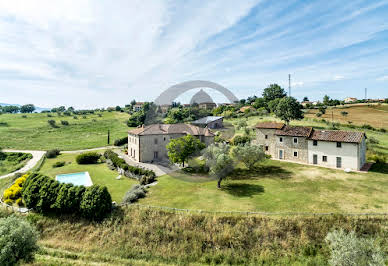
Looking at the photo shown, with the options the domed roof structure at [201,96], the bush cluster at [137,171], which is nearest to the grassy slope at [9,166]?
the bush cluster at [137,171]

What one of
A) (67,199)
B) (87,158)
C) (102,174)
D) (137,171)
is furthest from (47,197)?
(87,158)

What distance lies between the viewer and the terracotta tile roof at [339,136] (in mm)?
32125

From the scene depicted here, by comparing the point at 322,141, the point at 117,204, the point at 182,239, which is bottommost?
the point at 182,239

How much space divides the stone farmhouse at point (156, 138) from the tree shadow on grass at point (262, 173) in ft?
39.2

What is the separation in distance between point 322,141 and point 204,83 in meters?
22.5

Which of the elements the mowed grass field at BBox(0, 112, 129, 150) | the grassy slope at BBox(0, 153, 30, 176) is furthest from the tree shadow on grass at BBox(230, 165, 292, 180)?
the mowed grass field at BBox(0, 112, 129, 150)

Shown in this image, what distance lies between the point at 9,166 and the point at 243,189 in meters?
58.9

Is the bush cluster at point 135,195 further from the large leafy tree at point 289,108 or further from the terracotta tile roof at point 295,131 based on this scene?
the large leafy tree at point 289,108

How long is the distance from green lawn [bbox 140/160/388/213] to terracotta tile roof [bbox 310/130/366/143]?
5.16 m

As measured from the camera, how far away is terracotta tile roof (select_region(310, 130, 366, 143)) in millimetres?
32125

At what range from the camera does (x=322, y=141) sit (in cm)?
3472

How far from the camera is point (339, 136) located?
110 feet

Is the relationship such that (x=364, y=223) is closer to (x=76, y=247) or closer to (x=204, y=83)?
(x=204, y=83)

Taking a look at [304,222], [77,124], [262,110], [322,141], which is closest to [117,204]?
[304,222]
